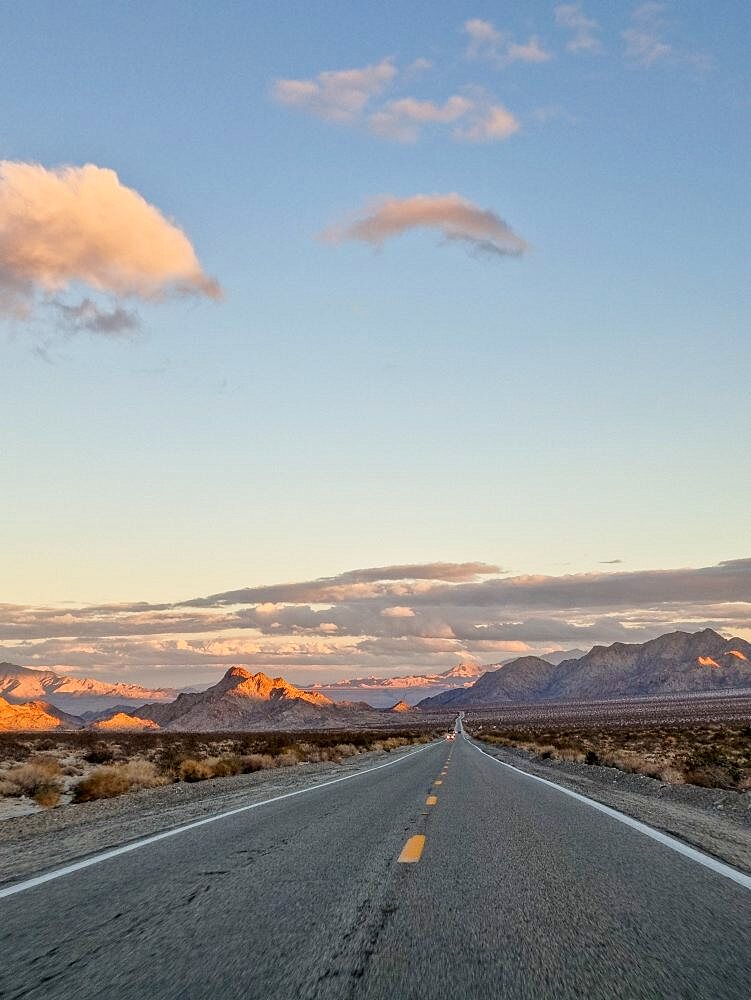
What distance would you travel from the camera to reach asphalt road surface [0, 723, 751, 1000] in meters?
3.91

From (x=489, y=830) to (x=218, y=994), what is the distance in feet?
21.6

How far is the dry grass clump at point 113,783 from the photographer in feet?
64.6

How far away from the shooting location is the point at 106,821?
13516 millimetres

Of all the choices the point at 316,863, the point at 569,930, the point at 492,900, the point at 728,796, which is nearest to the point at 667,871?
the point at 492,900

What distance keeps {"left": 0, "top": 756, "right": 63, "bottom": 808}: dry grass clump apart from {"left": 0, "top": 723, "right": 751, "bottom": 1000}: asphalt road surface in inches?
532

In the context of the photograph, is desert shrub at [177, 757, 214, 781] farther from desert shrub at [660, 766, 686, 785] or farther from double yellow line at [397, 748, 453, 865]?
double yellow line at [397, 748, 453, 865]

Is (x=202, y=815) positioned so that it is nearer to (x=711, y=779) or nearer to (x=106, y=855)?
(x=106, y=855)

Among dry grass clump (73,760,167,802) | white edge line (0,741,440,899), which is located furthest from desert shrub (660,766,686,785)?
dry grass clump (73,760,167,802)

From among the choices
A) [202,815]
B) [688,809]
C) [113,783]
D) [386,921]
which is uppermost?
[386,921]

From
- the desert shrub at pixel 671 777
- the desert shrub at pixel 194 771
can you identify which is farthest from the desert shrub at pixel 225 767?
the desert shrub at pixel 671 777

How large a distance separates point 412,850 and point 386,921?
10.3 ft

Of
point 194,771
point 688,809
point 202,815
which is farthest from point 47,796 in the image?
point 688,809

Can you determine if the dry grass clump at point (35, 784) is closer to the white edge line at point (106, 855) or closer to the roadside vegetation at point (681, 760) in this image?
the white edge line at point (106, 855)

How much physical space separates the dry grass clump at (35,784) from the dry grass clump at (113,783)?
0.69m
